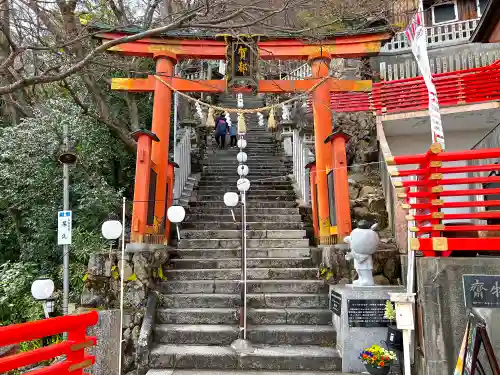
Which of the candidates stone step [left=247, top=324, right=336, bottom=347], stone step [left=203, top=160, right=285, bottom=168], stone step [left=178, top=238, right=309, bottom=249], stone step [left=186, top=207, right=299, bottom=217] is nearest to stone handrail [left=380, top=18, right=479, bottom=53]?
stone step [left=203, top=160, right=285, bottom=168]

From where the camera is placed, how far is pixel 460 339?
4.68 metres

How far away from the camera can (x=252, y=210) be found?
9.92m

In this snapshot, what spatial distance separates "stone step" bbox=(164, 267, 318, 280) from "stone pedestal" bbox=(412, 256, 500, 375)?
2918 millimetres

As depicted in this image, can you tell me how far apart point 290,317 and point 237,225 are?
3178 mm

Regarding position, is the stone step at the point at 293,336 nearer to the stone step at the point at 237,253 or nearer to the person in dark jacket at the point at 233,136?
the stone step at the point at 237,253

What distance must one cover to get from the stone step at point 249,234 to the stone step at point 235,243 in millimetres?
203

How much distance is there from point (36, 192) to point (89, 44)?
182 inches

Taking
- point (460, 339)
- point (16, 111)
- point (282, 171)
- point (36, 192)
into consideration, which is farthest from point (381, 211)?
point (16, 111)

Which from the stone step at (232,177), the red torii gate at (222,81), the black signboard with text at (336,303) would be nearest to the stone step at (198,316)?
the black signboard with text at (336,303)

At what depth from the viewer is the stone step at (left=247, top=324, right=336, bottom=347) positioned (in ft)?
20.0

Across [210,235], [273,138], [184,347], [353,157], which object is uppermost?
[273,138]

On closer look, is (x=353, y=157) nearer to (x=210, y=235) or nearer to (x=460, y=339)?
(x=210, y=235)

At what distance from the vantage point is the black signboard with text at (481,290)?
4.41m

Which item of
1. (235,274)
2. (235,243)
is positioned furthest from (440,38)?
(235,274)
